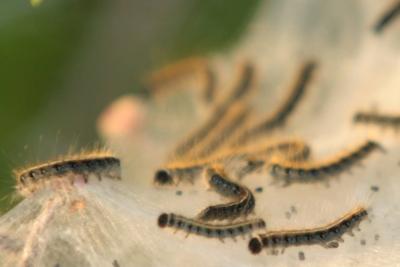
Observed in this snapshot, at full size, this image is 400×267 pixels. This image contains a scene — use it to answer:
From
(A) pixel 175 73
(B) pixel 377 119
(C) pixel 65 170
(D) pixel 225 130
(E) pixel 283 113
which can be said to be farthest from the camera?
(A) pixel 175 73

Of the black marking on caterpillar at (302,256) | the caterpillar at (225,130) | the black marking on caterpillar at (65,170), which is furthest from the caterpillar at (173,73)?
the black marking on caterpillar at (302,256)

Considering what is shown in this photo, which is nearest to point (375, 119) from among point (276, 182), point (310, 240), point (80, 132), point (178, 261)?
point (276, 182)

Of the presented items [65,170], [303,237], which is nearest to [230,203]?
[303,237]

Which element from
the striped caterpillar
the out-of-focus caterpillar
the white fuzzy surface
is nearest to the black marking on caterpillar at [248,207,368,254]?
the white fuzzy surface

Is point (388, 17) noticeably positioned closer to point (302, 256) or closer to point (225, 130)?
point (225, 130)

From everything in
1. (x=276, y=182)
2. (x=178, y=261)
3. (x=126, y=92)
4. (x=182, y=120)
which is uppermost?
(x=126, y=92)

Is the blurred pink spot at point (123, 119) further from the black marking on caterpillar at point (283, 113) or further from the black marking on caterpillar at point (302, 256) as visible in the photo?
the black marking on caterpillar at point (302, 256)

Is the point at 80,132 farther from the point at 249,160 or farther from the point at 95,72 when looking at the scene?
the point at 249,160
